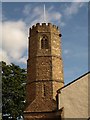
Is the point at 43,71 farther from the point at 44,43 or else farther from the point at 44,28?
the point at 44,28

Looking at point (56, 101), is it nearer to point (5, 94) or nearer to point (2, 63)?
point (5, 94)

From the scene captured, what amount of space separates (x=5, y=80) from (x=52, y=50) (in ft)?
56.8

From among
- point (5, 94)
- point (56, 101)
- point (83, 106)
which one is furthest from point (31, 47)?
point (5, 94)

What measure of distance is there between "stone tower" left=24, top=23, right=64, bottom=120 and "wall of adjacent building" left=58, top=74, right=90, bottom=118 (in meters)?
1.02

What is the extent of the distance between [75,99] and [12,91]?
19.3 meters

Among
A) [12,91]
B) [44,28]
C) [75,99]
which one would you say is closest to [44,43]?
[44,28]

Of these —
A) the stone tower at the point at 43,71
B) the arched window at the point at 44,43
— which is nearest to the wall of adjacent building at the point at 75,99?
the stone tower at the point at 43,71

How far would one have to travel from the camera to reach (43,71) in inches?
883

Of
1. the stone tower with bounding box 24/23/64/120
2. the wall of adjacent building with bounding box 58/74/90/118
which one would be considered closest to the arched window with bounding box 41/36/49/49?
the stone tower with bounding box 24/23/64/120

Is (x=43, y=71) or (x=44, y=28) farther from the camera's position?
(x=44, y=28)

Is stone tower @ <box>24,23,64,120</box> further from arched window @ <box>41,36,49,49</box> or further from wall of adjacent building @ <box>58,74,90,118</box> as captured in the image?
wall of adjacent building @ <box>58,74,90,118</box>

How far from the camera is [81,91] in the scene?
20672mm

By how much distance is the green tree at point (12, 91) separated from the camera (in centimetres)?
3706

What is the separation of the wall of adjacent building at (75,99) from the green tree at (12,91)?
1745cm
